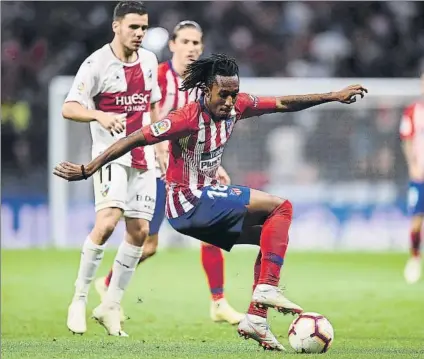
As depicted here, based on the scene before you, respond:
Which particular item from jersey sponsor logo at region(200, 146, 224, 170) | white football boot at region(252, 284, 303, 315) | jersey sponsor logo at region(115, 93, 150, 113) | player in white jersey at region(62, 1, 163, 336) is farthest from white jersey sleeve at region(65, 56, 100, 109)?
white football boot at region(252, 284, 303, 315)

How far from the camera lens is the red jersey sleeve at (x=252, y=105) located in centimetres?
714

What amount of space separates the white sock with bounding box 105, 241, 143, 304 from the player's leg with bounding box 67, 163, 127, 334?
0.61 ft

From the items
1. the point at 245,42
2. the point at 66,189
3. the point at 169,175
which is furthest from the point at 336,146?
the point at 169,175

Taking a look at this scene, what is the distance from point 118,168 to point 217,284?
1410 mm

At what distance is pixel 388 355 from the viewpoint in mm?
6645

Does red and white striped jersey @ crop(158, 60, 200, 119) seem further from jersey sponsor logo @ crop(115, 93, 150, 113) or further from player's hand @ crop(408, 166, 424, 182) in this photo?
player's hand @ crop(408, 166, 424, 182)

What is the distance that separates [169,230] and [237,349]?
10.8m

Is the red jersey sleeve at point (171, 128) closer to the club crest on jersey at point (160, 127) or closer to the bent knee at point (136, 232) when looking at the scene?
the club crest on jersey at point (160, 127)

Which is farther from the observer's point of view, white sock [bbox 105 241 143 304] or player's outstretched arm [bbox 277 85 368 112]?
white sock [bbox 105 241 143 304]

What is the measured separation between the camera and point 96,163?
6.62 metres

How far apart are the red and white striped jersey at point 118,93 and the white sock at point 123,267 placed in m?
0.61

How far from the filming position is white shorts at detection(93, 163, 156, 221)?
8.09m

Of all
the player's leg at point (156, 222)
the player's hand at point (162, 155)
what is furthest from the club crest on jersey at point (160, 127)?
the player's leg at point (156, 222)

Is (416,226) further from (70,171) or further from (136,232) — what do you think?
(70,171)
